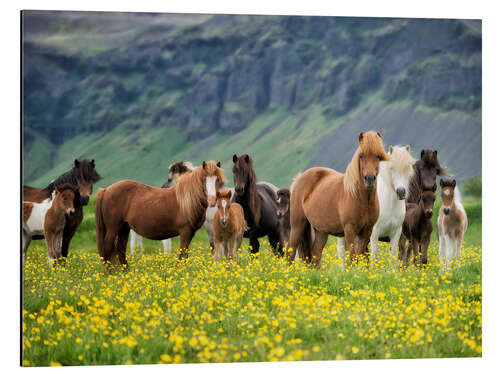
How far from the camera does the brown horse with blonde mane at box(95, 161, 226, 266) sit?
879cm

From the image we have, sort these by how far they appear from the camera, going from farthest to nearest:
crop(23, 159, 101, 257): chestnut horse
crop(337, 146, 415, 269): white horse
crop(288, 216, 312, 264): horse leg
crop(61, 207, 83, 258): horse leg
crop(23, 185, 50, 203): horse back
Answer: crop(288, 216, 312, 264): horse leg → crop(337, 146, 415, 269): white horse → crop(61, 207, 83, 258): horse leg → crop(23, 159, 101, 257): chestnut horse → crop(23, 185, 50, 203): horse back

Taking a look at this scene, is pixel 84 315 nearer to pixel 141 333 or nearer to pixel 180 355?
pixel 141 333

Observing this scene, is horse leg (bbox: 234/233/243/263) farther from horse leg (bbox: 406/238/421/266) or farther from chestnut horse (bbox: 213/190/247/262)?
horse leg (bbox: 406/238/421/266)

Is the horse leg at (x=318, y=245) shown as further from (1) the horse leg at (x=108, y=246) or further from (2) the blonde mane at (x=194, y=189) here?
(1) the horse leg at (x=108, y=246)

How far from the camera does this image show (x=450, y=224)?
344 inches

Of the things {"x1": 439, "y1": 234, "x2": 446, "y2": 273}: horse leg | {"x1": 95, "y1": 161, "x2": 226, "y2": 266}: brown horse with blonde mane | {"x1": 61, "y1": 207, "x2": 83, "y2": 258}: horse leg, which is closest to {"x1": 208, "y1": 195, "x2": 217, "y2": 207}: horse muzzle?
{"x1": 95, "y1": 161, "x2": 226, "y2": 266}: brown horse with blonde mane

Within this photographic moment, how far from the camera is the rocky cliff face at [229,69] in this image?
7.68 metres

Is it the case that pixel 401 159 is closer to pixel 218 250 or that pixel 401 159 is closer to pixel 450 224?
pixel 450 224

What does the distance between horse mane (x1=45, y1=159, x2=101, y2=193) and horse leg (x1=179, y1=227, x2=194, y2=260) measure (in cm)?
164

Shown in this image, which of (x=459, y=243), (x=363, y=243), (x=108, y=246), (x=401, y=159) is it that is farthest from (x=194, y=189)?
(x=459, y=243)

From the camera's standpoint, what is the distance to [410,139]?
27.2 ft

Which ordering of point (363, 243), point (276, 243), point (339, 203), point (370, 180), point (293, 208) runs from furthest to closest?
point (276, 243) < point (293, 208) < point (339, 203) < point (363, 243) < point (370, 180)

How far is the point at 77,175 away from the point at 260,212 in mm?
3752

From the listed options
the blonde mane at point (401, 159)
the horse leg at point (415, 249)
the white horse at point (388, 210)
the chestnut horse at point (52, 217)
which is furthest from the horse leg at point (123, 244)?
the horse leg at point (415, 249)
